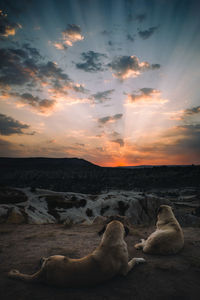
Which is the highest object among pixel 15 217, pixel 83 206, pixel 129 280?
pixel 129 280

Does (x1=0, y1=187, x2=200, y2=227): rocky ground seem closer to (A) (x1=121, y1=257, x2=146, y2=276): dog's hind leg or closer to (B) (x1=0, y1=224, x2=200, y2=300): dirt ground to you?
(B) (x1=0, y1=224, x2=200, y2=300): dirt ground

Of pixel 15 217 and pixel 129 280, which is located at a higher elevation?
pixel 129 280

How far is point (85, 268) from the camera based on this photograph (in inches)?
140

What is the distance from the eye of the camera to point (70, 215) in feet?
74.8

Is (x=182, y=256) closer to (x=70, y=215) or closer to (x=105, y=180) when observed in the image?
(x=70, y=215)

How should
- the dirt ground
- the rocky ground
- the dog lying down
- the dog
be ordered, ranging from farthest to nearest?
the rocky ground → the dog → the dog lying down → the dirt ground

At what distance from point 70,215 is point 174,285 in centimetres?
2084

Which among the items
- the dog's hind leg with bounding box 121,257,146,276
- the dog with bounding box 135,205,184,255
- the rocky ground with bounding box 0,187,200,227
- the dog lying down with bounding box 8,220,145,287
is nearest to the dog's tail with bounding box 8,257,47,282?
the dog lying down with bounding box 8,220,145,287

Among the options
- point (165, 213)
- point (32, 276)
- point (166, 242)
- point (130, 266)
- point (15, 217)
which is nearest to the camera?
point (32, 276)

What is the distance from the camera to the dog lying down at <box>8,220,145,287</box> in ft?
11.4

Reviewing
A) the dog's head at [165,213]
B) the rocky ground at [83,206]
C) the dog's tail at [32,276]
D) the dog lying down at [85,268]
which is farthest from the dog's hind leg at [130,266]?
the rocky ground at [83,206]

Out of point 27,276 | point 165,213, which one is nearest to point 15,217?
point 27,276

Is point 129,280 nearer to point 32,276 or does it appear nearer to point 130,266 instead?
point 130,266

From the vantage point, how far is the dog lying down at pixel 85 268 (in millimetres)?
3484
